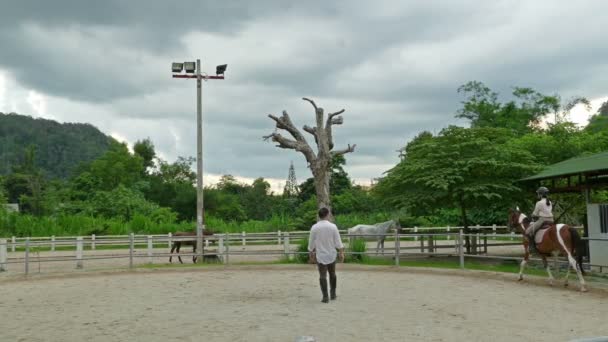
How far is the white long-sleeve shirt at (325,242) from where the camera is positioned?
35.4 feet

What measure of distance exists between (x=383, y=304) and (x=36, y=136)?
403 ft

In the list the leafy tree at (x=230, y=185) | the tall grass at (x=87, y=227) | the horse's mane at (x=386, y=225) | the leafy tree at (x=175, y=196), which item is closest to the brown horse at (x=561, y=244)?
the horse's mane at (x=386, y=225)

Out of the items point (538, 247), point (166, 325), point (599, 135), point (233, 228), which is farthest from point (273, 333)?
point (599, 135)

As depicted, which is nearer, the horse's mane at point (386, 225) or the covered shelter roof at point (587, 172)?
the covered shelter roof at point (587, 172)

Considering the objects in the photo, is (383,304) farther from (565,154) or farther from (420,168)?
(565,154)

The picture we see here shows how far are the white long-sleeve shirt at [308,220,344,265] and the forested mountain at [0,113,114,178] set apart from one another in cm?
9544

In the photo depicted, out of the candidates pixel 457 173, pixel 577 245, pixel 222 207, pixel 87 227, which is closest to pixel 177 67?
pixel 457 173

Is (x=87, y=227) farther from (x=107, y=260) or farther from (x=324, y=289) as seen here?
(x=324, y=289)

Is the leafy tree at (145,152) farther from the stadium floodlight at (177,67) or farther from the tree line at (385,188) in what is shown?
the stadium floodlight at (177,67)

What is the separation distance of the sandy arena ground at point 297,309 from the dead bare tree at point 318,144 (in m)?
4.67

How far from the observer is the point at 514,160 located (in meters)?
20.2

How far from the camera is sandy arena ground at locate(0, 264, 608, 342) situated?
317 inches

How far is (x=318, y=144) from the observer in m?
19.9

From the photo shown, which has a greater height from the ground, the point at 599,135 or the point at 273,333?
the point at 599,135
